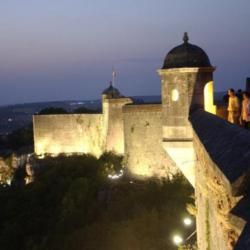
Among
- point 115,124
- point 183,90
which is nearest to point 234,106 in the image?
point 183,90

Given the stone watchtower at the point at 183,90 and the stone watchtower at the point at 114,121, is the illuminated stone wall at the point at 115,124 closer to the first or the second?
the stone watchtower at the point at 114,121

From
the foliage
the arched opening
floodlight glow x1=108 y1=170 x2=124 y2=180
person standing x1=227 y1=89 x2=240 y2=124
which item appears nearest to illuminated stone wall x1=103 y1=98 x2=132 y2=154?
the foliage

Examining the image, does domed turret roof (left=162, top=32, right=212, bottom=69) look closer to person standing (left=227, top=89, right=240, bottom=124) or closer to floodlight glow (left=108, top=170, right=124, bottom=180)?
person standing (left=227, top=89, right=240, bottom=124)

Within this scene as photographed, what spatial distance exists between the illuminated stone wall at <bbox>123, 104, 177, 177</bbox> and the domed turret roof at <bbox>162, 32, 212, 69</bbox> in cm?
1339

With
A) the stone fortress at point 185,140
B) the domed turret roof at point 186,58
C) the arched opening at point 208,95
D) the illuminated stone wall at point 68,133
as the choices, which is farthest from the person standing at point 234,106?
the illuminated stone wall at point 68,133

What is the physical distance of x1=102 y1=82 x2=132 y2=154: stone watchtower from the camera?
2858cm

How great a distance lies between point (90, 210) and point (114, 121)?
7.40 m

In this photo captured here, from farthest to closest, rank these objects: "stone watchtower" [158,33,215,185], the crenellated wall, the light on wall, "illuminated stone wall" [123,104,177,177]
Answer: "illuminated stone wall" [123,104,177,177] < the light on wall < "stone watchtower" [158,33,215,185] < the crenellated wall

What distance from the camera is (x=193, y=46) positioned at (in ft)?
39.4

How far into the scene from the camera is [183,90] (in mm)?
11375

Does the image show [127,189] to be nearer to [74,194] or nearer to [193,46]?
[74,194]

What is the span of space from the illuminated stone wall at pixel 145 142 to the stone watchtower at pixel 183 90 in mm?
13266

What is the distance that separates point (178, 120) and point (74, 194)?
523 inches

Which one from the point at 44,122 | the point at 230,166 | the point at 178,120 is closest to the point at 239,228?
the point at 230,166
